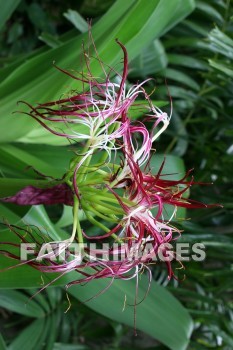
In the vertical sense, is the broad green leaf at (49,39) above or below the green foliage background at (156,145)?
above

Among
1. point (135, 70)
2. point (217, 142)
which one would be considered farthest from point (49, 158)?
point (217, 142)

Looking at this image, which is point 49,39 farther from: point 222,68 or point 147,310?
point 147,310

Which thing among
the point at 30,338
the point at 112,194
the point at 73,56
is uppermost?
the point at 73,56

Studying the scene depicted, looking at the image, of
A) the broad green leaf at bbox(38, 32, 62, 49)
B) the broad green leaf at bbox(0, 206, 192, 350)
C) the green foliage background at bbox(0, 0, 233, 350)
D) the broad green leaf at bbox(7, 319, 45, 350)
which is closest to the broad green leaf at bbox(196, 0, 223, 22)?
the green foliage background at bbox(0, 0, 233, 350)

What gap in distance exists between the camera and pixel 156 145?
0.97 metres

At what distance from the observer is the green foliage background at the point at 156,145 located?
543mm

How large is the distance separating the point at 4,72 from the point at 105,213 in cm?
38

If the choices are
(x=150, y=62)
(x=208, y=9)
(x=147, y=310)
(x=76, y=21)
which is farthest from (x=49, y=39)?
(x=147, y=310)

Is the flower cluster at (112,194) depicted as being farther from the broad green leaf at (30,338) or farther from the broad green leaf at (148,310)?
the broad green leaf at (30,338)

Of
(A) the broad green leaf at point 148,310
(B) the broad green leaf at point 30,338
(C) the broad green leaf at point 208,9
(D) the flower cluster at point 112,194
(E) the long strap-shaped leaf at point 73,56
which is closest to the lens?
(D) the flower cluster at point 112,194

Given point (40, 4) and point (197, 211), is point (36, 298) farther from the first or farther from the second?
point (40, 4)

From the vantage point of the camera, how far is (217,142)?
94cm

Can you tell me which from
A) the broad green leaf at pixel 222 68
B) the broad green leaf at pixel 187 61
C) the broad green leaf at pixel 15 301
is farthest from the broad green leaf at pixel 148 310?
the broad green leaf at pixel 187 61

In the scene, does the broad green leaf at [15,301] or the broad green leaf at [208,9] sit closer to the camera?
the broad green leaf at [15,301]
